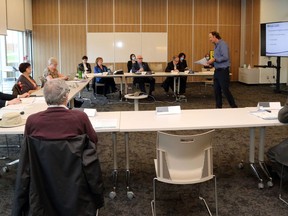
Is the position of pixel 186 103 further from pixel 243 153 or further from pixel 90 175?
pixel 90 175

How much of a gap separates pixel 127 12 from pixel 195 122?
34.7 feet

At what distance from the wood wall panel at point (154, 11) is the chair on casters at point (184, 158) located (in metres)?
11.2

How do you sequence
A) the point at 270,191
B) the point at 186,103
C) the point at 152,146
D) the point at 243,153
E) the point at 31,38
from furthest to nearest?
the point at 31,38 → the point at 186,103 → the point at 152,146 → the point at 243,153 → the point at 270,191

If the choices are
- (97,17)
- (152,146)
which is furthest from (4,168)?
(97,17)

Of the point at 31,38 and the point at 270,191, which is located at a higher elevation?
the point at 31,38

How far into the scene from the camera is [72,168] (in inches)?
86.1

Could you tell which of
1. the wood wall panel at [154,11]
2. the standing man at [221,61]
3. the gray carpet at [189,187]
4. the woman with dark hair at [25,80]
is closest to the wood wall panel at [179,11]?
the wood wall panel at [154,11]

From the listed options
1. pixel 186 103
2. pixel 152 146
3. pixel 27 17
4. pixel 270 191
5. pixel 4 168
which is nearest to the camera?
pixel 270 191

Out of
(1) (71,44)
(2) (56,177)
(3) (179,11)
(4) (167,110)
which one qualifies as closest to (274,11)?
(3) (179,11)

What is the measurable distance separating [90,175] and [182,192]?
155 cm

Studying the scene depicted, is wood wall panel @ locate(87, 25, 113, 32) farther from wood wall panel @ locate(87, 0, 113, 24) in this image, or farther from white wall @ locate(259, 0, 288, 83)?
white wall @ locate(259, 0, 288, 83)

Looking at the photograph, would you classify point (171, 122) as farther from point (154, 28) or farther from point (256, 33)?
point (154, 28)

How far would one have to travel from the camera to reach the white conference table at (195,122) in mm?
3184

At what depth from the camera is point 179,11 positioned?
1342 centimetres
